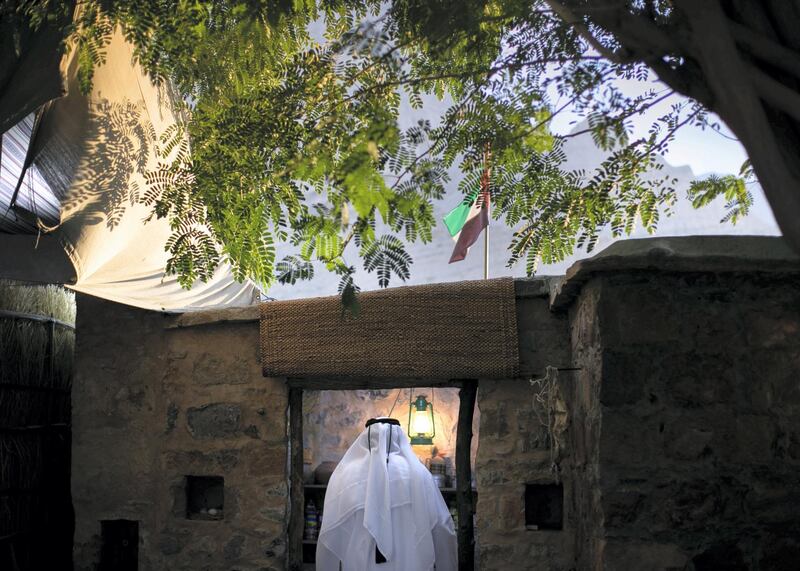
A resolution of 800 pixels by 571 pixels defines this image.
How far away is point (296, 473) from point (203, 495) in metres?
0.65

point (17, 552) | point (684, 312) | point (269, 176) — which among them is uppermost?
point (269, 176)

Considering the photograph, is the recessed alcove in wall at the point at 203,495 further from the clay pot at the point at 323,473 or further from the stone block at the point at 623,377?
the clay pot at the point at 323,473

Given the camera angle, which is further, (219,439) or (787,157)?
(219,439)

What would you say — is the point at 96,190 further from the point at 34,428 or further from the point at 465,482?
the point at 34,428

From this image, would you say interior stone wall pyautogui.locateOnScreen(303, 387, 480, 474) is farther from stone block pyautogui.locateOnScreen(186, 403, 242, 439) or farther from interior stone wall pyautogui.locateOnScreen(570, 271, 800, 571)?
interior stone wall pyautogui.locateOnScreen(570, 271, 800, 571)

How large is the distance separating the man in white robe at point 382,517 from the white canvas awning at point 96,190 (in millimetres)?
1937

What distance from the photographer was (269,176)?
135 inches

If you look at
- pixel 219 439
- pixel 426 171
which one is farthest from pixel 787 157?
pixel 219 439

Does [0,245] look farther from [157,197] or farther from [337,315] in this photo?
[337,315]

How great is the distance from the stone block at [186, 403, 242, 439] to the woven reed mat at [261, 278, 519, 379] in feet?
1.24

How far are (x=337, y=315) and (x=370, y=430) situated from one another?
1.64 meters

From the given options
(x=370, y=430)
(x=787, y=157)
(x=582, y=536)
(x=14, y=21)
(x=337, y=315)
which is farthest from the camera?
(x=370, y=430)

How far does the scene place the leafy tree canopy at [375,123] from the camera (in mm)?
2730

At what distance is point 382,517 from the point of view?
19.3ft
